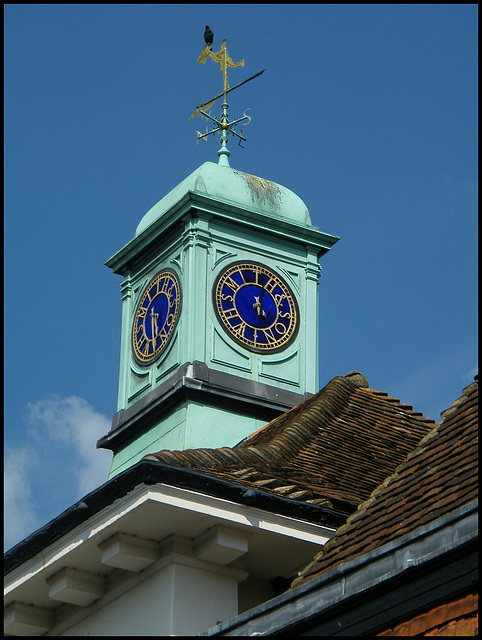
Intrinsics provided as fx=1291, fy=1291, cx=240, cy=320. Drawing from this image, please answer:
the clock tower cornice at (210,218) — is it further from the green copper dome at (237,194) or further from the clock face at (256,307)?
the clock face at (256,307)

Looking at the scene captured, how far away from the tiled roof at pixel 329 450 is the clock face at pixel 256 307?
3.89 metres

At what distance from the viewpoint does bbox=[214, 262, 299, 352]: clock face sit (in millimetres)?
20406

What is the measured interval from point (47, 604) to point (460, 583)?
271 inches

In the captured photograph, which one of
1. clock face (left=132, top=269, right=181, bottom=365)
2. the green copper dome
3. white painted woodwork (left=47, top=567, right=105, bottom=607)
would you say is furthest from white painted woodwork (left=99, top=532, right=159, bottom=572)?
the green copper dome

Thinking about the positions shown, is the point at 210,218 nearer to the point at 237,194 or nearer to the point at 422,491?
the point at 237,194

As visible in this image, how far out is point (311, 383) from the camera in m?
20.6

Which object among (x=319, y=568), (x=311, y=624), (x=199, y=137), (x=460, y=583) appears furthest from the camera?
(x=199, y=137)

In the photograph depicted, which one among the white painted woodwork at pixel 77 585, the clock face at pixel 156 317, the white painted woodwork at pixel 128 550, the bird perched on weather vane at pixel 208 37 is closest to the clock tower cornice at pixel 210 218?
the clock face at pixel 156 317

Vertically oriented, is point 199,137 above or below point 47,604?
above

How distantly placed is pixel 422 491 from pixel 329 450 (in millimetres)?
5622

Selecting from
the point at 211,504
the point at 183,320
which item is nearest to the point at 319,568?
the point at 211,504

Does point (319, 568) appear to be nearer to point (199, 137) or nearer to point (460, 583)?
point (460, 583)

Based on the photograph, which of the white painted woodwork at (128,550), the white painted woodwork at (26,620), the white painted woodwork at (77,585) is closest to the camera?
the white painted woodwork at (128,550)

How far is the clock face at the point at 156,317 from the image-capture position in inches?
814
